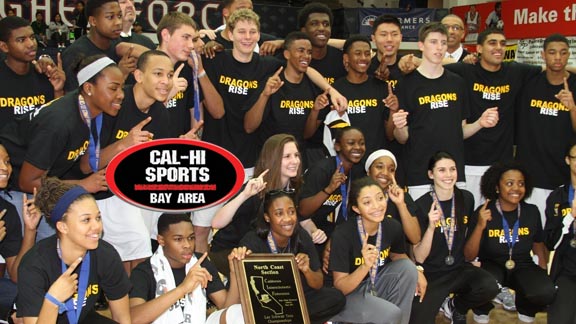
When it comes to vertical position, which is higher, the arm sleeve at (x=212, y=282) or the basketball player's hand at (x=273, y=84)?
the basketball player's hand at (x=273, y=84)

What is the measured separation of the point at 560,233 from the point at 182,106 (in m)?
3.36

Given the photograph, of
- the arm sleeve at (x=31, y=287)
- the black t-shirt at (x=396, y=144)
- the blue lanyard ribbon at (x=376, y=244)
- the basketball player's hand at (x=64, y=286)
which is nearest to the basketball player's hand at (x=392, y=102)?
the black t-shirt at (x=396, y=144)

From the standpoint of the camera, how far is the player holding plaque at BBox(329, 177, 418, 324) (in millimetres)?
5504

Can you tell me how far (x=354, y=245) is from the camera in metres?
5.64

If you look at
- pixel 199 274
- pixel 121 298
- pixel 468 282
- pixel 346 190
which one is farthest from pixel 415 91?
pixel 121 298

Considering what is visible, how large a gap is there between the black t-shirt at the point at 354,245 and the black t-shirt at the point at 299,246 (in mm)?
191

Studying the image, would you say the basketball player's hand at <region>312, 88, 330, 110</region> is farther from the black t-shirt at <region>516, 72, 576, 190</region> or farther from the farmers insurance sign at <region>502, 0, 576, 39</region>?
the farmers insurance sign at <region>502, 0, 576, 39</region>

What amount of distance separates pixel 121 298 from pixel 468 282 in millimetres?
2940

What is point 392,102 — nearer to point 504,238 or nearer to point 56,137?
point 504,238

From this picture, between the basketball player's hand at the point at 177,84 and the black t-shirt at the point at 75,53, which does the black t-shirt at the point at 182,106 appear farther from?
the black t-shirt at the point at 75,53

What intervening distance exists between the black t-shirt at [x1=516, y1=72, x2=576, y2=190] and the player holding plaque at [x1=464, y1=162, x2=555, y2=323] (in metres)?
0.72

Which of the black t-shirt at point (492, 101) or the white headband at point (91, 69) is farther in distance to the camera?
the black t-shirt at point (492, 101)

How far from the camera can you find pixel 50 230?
5.45m

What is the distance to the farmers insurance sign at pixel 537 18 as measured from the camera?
17.8 meters
